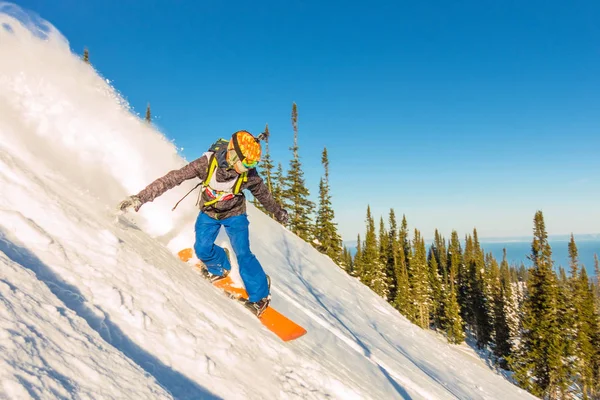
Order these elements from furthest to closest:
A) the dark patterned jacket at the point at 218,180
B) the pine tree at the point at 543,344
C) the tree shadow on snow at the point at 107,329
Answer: the pine tree at the point at 543,344, the dark patterned jacket at the point at 218,180, the tree shadow on snow at the point at 107,329

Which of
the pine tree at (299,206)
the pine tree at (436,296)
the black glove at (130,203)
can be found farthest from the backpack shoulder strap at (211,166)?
the pine tree at (436,296)

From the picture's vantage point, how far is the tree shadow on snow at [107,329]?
262 cm

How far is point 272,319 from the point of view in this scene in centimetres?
550

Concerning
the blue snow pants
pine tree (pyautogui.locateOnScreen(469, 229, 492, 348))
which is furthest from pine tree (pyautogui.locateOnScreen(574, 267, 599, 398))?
the blue snow pants

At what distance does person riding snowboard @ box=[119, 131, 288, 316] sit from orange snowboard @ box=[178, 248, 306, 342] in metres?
0.14

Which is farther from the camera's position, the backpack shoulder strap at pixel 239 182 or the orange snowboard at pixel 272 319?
the orange snowboard at pixel 272 319

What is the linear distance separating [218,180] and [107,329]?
269 centimetres

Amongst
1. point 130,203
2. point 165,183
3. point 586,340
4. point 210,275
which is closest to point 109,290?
point 130,203

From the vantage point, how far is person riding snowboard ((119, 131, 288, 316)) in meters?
4.75

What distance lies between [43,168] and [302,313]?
530 centimetres

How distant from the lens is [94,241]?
3760 millimetres

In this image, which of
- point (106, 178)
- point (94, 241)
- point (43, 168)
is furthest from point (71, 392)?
point (106, 178)

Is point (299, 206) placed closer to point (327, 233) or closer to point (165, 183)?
point (327, 233)

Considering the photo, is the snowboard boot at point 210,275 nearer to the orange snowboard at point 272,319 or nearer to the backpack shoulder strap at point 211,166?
the orange snowboard at point 272,319
